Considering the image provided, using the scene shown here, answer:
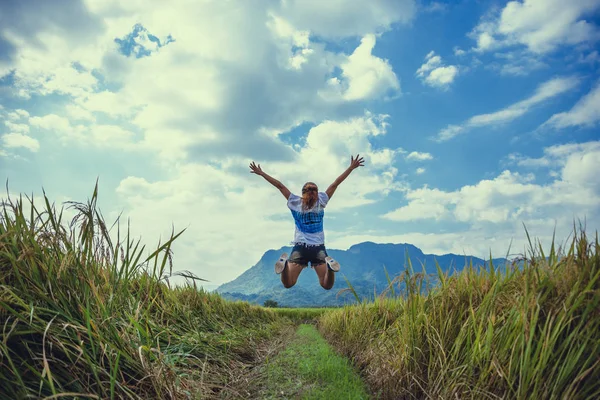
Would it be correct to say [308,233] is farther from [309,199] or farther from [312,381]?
[312,381]

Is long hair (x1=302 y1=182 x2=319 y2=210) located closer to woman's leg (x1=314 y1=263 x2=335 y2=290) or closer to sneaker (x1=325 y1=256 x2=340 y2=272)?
sneaker (x1=325 y1=256 x2=340 y2=272)

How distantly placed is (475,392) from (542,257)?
1.17m

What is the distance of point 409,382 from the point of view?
361cm

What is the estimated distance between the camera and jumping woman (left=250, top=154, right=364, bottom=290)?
8.17m

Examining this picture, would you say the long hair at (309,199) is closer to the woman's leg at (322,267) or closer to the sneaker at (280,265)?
the woman's leg at (322,267)

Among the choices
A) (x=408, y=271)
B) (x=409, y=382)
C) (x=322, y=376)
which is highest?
(x=408, y=271)

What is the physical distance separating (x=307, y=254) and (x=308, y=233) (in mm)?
470

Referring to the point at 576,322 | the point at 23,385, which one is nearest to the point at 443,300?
the point at 576,322

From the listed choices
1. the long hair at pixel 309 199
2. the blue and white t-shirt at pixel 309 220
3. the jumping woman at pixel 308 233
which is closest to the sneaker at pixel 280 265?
the jumping woman at pixel 308 233

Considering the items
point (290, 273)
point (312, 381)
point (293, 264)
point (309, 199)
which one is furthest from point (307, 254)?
point (312, 381)

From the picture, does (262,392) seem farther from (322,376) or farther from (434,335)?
(434,335)

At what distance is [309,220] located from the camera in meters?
8.32

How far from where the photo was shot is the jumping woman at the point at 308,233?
26.8ft

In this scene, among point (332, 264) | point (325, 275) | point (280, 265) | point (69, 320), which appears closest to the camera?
point (69, 320)
